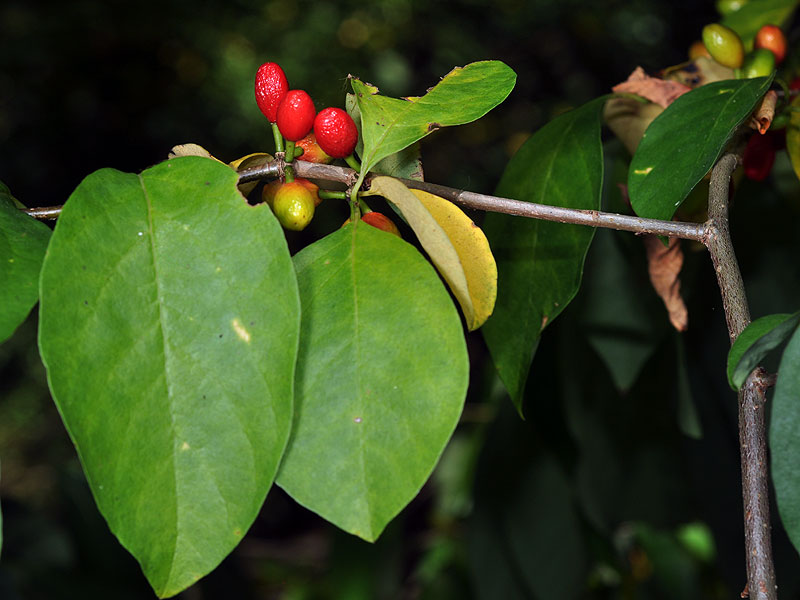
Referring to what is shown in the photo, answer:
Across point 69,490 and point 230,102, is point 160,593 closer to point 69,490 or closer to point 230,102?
point 69,490

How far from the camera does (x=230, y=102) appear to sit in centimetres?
350

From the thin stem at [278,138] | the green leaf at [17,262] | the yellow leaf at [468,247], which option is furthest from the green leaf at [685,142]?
the green leaf at [17,262]

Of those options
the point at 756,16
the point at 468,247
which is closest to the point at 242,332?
the point at 468,247

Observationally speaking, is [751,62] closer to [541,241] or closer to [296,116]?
[541,241]

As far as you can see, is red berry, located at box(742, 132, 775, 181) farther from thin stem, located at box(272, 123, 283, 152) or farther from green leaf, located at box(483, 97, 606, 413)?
thin stem, located at box(272, 123, 283, 152)

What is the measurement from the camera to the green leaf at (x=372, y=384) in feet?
1.28

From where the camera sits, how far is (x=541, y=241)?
58 cm

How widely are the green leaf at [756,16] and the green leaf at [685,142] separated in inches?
16.1

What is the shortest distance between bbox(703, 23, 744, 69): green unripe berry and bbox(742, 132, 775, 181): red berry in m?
0.07

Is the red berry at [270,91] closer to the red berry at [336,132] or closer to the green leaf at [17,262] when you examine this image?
the red berry at [336,132]

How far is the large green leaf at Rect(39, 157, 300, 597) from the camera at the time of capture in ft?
1.19

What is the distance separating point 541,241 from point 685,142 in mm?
128

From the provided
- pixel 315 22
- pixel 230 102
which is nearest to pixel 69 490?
pixel 230 102

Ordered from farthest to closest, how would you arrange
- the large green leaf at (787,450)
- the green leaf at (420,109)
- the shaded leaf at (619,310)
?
the shaded leaf at (619,310) < the green leaf at (420,109) < the large green leaf at (787,450)
